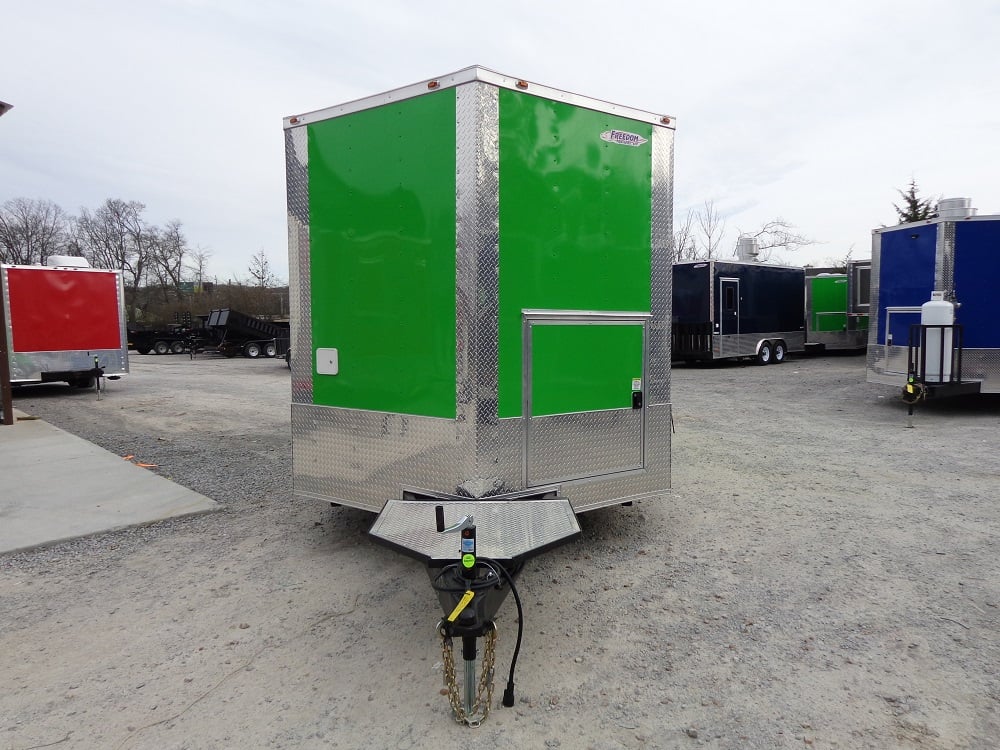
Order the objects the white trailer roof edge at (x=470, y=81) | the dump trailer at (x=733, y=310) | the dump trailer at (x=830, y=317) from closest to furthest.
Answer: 1. the white trailer roof edge at (x=470, y=81)
2. the dump trailer at (x=733, y=310)
3. the dump trailer at (x=830, y=317)

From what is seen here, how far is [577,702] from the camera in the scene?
281cm

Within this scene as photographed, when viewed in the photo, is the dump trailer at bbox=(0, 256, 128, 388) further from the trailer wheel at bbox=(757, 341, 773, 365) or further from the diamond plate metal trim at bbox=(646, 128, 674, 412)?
the trailer wheel at bbox=(757, 341, 773, 365)

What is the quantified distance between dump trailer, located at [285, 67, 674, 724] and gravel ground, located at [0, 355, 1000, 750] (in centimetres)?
58

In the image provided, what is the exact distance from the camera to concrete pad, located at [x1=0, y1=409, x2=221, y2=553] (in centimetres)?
507

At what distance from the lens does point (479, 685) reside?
2.74 metres

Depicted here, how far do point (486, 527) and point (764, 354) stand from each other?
1814 centimetres

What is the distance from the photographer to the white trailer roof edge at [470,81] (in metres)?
3.72

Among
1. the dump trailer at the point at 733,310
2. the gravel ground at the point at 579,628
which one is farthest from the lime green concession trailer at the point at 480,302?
the dump trailer at the point at 733,310

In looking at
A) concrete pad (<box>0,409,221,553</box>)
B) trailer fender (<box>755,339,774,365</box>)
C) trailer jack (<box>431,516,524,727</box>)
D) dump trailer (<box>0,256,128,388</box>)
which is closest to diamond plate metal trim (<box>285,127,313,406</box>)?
concrete pad (<box>0,409,221,553</box>)

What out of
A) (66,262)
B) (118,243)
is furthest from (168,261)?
(66,262)

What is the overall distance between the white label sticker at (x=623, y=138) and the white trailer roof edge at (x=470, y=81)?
0.38 ft

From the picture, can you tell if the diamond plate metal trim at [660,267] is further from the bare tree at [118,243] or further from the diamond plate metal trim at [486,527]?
the bare tree at [118,243]

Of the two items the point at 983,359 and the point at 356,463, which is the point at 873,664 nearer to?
the point at 356,463

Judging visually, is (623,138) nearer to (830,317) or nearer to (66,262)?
(66,262)
